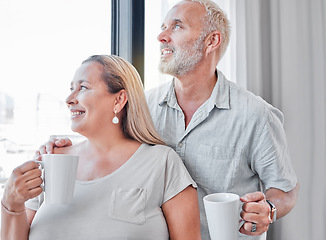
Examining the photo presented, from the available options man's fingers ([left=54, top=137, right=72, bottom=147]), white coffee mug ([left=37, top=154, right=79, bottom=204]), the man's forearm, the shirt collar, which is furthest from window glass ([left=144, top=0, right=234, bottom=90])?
white coffee mug ([left=37, top=154, right=79, bottom=204])

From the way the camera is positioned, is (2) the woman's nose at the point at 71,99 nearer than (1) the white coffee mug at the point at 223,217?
No

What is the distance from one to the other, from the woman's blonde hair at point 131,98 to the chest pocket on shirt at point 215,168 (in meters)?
0.19

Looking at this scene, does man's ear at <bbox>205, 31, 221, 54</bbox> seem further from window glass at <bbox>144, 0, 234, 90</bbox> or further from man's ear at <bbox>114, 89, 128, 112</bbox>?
man's ear at <bbox>114, 89, 128, 112</bbox>

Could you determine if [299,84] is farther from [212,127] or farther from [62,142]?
[62,142]

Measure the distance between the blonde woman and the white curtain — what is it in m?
0.84

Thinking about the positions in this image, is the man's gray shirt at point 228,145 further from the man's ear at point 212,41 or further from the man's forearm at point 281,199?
the man's ear at point 212,41

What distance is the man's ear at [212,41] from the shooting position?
5.17ft

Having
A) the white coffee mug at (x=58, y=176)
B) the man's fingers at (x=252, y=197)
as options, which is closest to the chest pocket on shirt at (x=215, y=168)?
the man's fingers at (x=252, y=197)

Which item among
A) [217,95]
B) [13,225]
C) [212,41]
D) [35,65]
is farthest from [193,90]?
[13,225]

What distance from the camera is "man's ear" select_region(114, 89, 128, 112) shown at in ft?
4.19

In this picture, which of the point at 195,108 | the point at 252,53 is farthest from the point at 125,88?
the point at 252,53

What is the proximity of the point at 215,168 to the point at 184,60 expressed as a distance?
17.8 inches

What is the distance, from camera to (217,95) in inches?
57.9

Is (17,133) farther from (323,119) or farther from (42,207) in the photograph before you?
(323,119)
